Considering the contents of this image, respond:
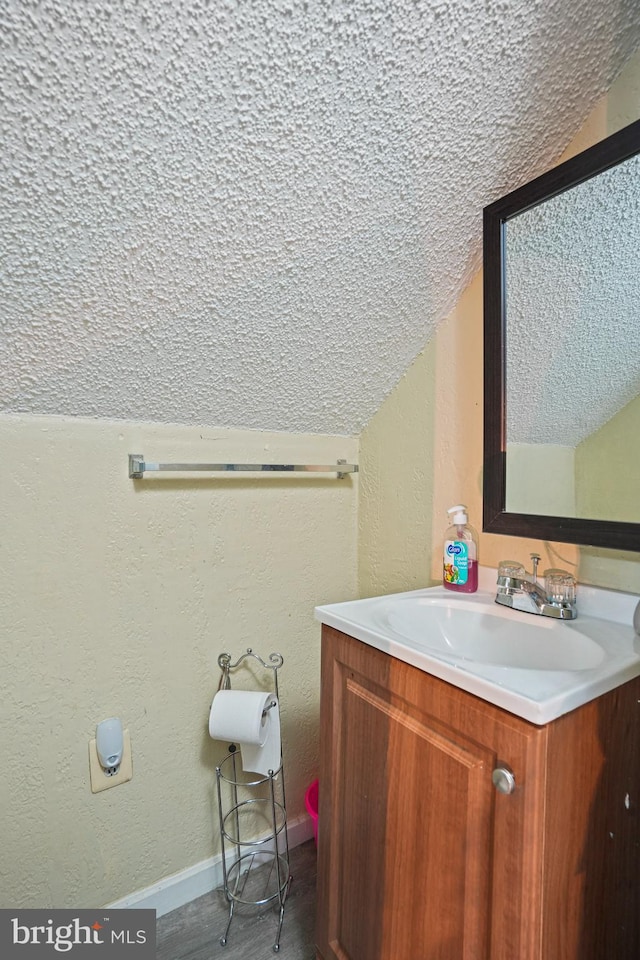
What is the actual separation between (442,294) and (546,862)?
1119 millimetres

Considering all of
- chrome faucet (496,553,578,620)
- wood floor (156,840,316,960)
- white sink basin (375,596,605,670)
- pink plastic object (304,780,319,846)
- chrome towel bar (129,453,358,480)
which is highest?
chrome towel bar (129,453,358,480)

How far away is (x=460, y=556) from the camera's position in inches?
45.1

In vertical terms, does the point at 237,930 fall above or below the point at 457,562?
below

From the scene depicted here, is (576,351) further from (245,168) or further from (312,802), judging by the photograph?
(312,802)

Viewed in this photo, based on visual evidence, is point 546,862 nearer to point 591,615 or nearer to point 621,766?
point 621,766

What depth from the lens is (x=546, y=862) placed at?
1.99 feet

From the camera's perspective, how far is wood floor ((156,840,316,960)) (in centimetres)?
113

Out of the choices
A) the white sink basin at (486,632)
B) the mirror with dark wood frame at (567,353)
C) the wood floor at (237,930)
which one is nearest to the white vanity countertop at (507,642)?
the white sink basin at (486,632)

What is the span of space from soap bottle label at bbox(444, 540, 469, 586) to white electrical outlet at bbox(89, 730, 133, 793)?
87 cm

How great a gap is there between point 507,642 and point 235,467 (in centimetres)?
76

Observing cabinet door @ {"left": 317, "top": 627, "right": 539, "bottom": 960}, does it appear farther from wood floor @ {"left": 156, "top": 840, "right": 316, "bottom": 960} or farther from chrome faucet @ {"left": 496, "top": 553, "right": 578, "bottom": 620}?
chrome faucet @ {"left": 496, "top": 553, "right": 578, "bottom": 620}

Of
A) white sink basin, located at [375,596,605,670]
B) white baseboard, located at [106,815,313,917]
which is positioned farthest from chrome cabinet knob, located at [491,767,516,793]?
white baseboard, located at [106,815,313,917]

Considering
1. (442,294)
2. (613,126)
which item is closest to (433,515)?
(442,294)

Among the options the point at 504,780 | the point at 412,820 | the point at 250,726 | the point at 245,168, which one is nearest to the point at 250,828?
the point at 250,726
